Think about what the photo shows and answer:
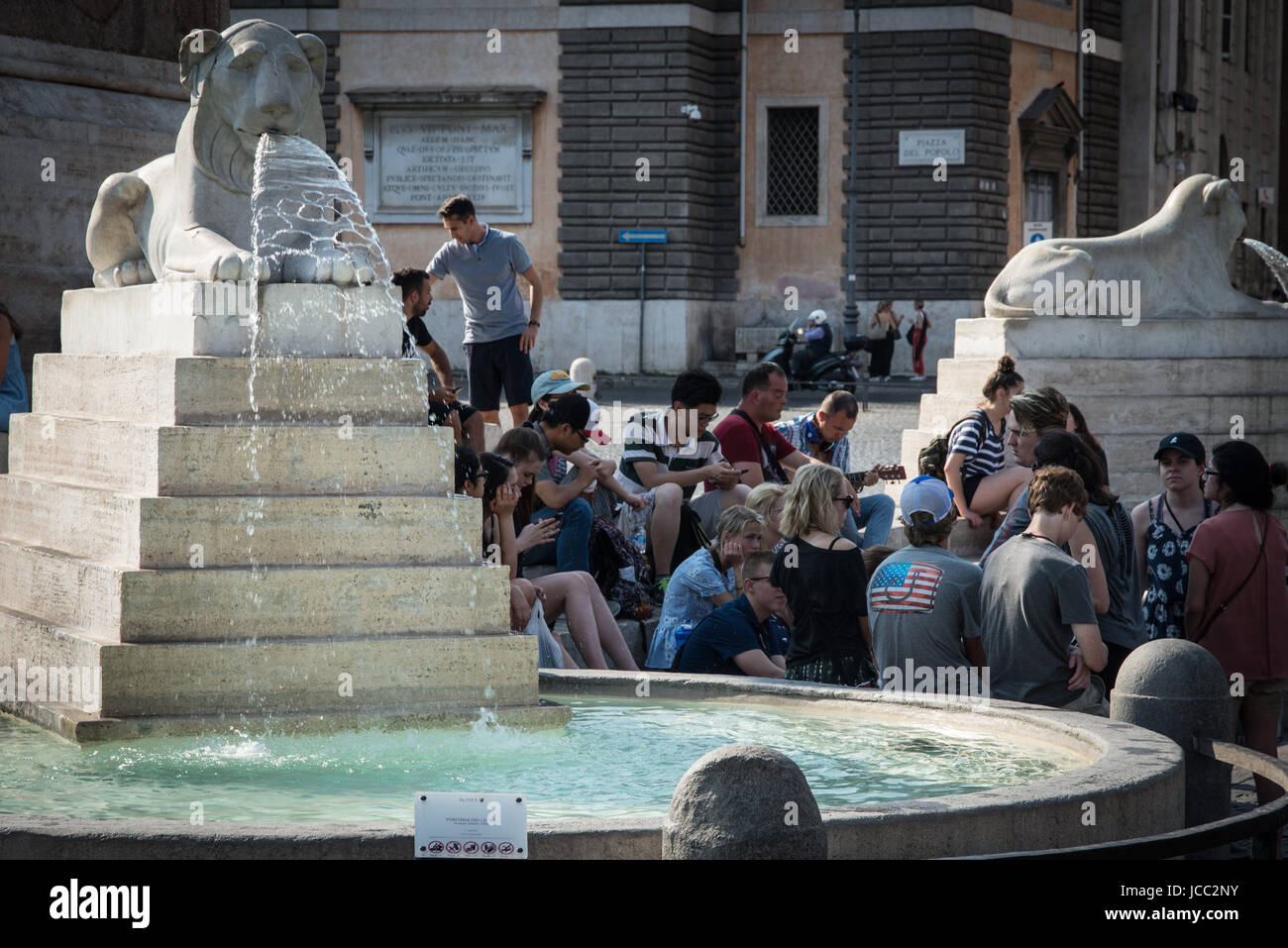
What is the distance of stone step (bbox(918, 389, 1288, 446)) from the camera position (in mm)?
11734

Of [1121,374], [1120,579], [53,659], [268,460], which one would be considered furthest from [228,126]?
[1121,374]

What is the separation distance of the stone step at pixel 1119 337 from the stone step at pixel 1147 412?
0.30 m

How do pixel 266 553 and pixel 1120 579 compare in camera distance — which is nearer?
pixel 266 553

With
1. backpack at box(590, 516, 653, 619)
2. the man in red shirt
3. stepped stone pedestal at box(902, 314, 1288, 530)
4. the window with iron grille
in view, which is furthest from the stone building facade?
backpack at box(590, 516, 653, 619)

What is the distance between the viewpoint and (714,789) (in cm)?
360

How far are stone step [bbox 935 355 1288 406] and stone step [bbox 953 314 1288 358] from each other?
0.20 feet

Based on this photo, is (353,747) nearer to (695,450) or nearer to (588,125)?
(695,450)

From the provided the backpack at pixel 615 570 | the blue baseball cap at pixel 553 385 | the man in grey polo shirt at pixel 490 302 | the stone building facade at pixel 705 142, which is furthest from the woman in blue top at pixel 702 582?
the stone building facade at pixel 705 142

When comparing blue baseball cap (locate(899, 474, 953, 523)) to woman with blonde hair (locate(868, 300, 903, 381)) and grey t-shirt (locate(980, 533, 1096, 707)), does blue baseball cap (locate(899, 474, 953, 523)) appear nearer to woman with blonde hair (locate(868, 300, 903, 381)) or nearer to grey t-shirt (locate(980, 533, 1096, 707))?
grey t-shirt (locate(980, 533, 1096, 707))

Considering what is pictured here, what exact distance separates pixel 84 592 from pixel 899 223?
84.2 ft

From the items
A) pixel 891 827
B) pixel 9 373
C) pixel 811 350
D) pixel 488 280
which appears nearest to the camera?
pixel 891 827

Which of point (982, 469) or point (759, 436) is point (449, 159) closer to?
point (759, 436)

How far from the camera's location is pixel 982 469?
9.71 meters

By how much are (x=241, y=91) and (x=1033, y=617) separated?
317 centimetres
